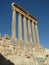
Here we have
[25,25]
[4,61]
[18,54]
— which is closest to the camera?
[4,61]

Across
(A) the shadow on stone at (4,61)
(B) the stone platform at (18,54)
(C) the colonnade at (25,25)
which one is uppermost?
(C) the colonnade at (25,25)

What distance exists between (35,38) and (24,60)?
10739mm

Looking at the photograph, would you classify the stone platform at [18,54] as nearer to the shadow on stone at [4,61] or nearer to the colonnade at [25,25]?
the shadow on stone at [4,61]

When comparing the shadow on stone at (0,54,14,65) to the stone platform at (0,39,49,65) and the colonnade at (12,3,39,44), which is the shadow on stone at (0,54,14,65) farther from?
the colonnade at (12,3,39,44)

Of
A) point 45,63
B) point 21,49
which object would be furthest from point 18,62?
point 45,63

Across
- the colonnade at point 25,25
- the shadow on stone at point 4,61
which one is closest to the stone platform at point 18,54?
the shadow on stone at point 4,61

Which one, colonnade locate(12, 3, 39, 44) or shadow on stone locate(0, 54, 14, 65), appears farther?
colonnade locate(12, 3, 39, 44)

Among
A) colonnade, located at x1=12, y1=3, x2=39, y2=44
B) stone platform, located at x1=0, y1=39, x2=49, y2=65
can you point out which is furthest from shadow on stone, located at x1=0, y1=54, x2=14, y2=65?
colonnade, located at x1=12, y1=3, x2=39, y2=44

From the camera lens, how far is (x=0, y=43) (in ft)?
47.1

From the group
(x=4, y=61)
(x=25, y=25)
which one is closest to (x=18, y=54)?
(x=4, y=61)

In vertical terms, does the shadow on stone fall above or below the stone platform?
below

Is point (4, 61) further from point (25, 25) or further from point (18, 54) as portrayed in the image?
point (25, 25)

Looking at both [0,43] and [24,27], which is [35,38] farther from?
[0,43]

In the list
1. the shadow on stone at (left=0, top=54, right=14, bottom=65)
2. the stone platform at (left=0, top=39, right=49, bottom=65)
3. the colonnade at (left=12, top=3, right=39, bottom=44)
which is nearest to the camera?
the shadow on stone at (left=0, top=54, right=14, bottom=65)
